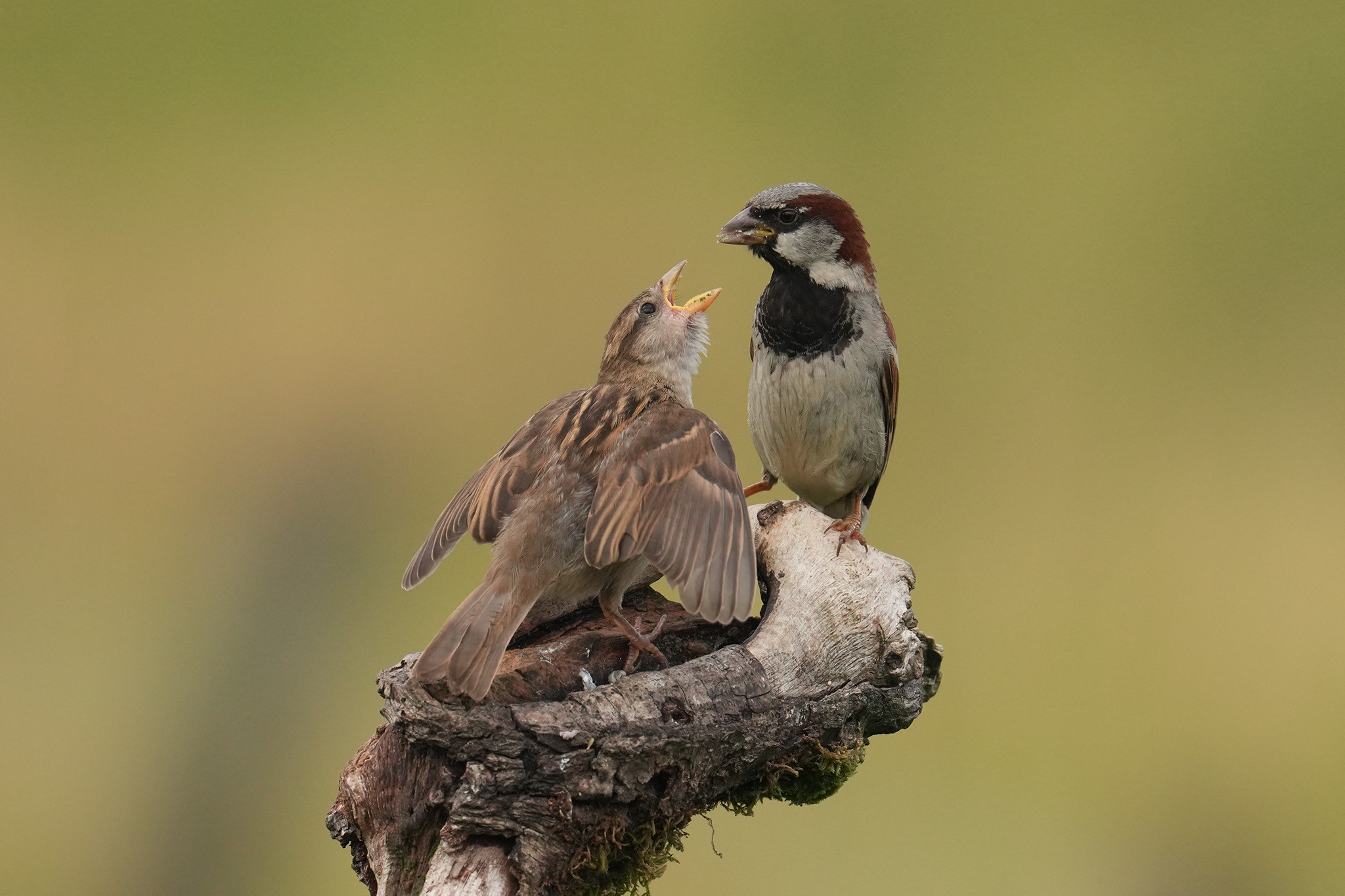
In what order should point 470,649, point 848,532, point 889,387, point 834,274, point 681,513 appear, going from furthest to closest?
point 889,387, point 834,274, point 848,532, point 681,513, point 470,649

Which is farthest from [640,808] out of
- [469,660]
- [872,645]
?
[872,645]

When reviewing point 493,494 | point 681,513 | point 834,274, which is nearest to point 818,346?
point 834,274

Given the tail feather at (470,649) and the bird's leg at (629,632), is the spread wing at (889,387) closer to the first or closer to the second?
the bird's leg at (629,632)

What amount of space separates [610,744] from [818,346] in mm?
1290

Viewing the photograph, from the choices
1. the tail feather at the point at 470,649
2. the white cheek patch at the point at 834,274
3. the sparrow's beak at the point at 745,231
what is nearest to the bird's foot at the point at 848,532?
the white cheek patch at the point at 834,274

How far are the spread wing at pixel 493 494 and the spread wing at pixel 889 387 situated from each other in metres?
0.85

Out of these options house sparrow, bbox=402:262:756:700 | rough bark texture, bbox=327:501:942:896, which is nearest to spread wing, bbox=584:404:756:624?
house sparrow, bbox=402:262:756:700

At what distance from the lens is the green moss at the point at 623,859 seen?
5.90 feet

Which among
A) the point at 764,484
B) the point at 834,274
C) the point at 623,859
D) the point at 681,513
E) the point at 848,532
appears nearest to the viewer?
the point at 623,859

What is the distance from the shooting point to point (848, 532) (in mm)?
2404

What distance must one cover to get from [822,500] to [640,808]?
1.33 metres

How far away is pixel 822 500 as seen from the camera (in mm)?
3021

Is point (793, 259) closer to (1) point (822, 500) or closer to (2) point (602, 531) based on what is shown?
(1) point (822, 500)

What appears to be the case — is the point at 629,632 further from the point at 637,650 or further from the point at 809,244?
the point at 809,244
